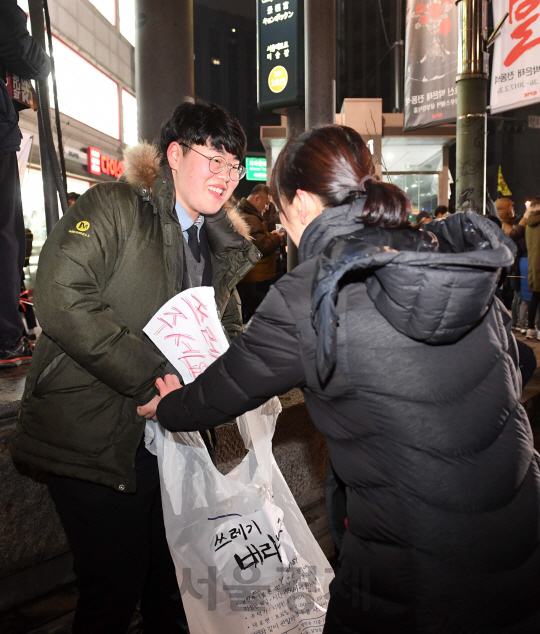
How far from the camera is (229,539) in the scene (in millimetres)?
1974

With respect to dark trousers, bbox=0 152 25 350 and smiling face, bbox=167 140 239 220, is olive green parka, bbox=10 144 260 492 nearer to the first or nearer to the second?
smiling face, bbox=167 140 239 220

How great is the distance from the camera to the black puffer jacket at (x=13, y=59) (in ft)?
9.65

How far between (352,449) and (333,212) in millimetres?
626

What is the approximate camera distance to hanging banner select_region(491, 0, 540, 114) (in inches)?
249

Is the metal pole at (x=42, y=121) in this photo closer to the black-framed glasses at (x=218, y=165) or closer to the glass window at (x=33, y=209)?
the black-framed glasses at (x=218, y=165)

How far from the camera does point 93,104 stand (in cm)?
1809

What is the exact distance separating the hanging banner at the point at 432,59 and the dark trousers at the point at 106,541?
6.74 metres

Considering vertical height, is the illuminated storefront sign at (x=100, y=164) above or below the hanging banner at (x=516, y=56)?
above

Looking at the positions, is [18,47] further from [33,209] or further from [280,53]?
[33,209]

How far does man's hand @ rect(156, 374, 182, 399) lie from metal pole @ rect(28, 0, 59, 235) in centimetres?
189

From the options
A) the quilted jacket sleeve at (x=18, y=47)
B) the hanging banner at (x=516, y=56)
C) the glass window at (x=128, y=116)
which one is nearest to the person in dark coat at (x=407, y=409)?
the quilted jacket sleeve at (x=18, y=47)


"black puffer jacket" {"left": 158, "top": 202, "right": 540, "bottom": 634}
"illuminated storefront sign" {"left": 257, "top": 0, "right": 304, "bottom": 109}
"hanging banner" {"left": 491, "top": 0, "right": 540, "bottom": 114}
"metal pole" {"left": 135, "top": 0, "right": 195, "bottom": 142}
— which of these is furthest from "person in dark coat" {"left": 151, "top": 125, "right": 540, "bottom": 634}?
"illuminated storefront sign" {"left": 257, "top": 0, "right": 304, "bottom": 109}

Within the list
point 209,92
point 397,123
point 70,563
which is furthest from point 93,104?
point 209,92

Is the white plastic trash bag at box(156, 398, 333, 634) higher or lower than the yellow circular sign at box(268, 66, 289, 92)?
lower
